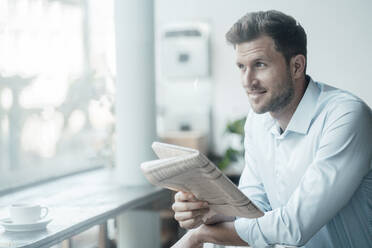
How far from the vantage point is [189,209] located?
53.0 inches

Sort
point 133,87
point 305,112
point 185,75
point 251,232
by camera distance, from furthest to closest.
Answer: point 185,75 → point 133,87 → point 305,112 → point 251,232

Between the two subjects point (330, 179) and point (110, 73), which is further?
point (110, 73)

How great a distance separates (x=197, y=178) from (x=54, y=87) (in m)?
2.35

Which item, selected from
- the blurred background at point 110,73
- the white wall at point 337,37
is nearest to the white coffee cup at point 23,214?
the blurred background at point 110,73

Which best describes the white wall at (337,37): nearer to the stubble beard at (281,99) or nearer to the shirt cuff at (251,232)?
the stubble beard at (281,99)

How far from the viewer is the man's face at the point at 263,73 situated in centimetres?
155

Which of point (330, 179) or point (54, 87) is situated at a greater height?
point (54, 87)

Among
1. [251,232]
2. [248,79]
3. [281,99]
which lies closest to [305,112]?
[281,99]

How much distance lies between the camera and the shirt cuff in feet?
4.72

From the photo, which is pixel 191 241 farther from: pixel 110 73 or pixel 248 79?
pixel 110 73

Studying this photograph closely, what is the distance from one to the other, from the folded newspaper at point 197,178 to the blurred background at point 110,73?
4.65 ft

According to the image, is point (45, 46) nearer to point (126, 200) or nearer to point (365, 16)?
point (126, 200)

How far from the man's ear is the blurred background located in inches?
32.5

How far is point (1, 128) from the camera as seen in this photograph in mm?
2725
